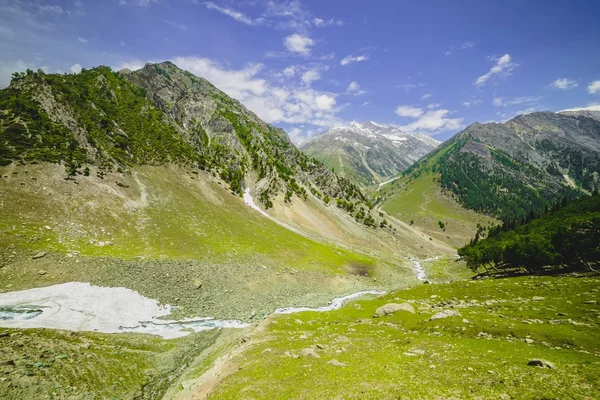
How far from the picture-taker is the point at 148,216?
75.9 m

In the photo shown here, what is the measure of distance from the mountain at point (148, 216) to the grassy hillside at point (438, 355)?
76.9 ft

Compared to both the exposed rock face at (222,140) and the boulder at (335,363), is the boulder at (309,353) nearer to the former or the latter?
the boulder at (335,363)

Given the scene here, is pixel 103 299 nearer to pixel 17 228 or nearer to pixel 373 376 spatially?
pixel 17 228

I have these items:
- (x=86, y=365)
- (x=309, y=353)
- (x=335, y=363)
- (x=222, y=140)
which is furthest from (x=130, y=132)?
(x=335, y=363)

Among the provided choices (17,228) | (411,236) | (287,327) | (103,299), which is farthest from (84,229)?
(411,236)

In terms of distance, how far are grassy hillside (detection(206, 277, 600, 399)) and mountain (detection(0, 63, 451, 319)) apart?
76.9 ft

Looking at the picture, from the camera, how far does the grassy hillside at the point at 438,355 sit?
19.4 meters

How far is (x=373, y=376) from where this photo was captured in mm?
23328

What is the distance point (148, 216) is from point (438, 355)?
237 ft

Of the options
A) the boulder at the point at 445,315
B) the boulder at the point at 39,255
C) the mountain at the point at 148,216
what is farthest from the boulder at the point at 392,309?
the boulder at the point at 39,255

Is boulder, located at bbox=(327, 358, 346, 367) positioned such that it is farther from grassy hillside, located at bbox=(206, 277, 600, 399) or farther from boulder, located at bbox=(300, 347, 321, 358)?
boulder, located at bbox=(300, 347, 321, 358)

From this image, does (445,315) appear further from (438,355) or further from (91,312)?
(91,312)

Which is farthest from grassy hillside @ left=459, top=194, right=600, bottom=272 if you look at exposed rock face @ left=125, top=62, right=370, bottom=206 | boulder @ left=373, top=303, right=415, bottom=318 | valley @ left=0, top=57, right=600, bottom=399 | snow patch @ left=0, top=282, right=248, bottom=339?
exposed rock face @ left=125, top=62, right=370, bottom=206

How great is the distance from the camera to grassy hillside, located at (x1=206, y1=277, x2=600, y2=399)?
1938 cm
